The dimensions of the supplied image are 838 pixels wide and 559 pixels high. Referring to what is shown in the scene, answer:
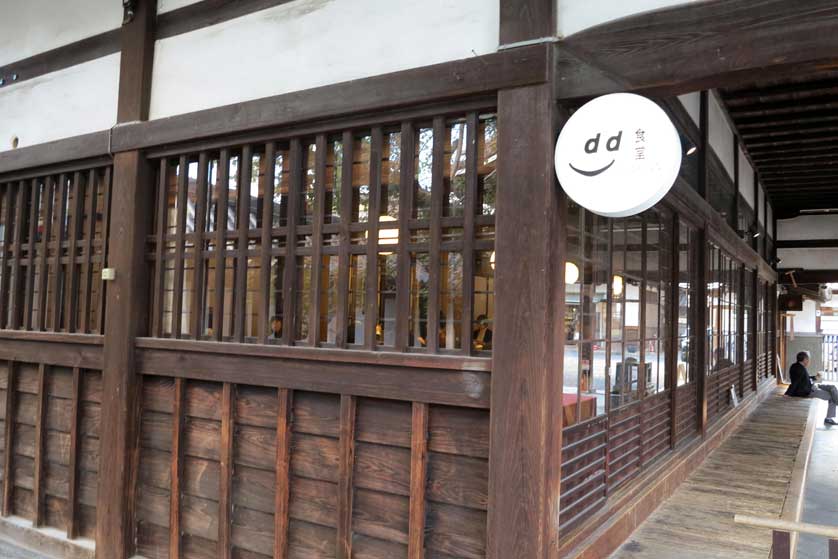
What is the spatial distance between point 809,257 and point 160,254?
55.5 feet

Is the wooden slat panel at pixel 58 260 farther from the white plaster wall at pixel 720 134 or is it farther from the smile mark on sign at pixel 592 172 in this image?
the white plaster wall at pixel 720 134

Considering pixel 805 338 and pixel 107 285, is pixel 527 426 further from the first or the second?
pixel 805 338

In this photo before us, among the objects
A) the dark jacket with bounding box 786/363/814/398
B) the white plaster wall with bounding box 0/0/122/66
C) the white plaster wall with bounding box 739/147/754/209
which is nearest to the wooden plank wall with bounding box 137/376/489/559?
the white plaster wall with bounding box 0/0/122/66

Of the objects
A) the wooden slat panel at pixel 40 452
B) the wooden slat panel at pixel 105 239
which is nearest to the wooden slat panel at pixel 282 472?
the wooden slat panel at pixel 105 239

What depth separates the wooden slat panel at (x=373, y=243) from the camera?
4086mm

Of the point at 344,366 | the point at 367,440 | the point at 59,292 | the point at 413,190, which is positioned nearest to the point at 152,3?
the point at 59,292

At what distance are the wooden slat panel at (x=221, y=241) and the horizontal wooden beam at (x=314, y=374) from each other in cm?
24

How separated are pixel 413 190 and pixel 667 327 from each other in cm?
385

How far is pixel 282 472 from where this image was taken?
171 inches

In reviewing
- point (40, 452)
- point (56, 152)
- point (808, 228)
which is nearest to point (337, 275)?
point (56, 152)

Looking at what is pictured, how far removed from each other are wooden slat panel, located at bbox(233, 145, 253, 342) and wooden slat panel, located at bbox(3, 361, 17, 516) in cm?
287

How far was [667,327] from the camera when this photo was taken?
664 centimetres

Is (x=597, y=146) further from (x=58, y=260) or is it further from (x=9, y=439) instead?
(x=9, y=439)

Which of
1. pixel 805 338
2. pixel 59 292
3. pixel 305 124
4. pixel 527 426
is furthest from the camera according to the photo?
pixel 805 338
